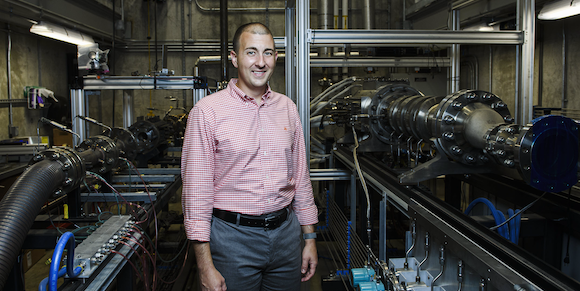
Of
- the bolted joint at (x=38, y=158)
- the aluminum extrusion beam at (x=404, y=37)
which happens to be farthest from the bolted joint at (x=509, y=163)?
the bolted joint at (x=38, y=158)

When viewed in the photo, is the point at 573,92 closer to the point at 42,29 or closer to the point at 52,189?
the point at 52,189

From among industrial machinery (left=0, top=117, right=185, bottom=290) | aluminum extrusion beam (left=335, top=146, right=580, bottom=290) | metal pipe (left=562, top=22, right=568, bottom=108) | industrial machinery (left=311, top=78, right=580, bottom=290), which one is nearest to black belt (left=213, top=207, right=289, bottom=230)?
industrial machinery (left=311, top=78, right=580, bottom=290)

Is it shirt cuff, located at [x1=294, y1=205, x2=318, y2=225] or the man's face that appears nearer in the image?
the man's face

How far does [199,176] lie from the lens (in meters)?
1.29

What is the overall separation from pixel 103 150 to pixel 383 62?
10.5 feet

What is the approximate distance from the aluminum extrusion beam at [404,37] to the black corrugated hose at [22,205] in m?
1.55

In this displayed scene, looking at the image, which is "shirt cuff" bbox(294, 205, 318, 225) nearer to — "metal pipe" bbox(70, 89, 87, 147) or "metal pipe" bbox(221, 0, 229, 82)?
"metal pipe" bbox(70, 89, 87, 147)

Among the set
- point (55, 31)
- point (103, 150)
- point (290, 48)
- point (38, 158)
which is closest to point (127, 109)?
point (55, 31)

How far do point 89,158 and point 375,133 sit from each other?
1874mm

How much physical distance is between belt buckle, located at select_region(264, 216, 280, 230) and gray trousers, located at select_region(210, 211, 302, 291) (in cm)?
2

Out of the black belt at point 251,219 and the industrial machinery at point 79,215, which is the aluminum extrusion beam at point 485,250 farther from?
the industrial machinery at point 79,215

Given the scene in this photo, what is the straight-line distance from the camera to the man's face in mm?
1366

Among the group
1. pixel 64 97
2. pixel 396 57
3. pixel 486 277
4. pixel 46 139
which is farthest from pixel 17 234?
pixel 64 97

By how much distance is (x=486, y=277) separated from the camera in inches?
41.9
